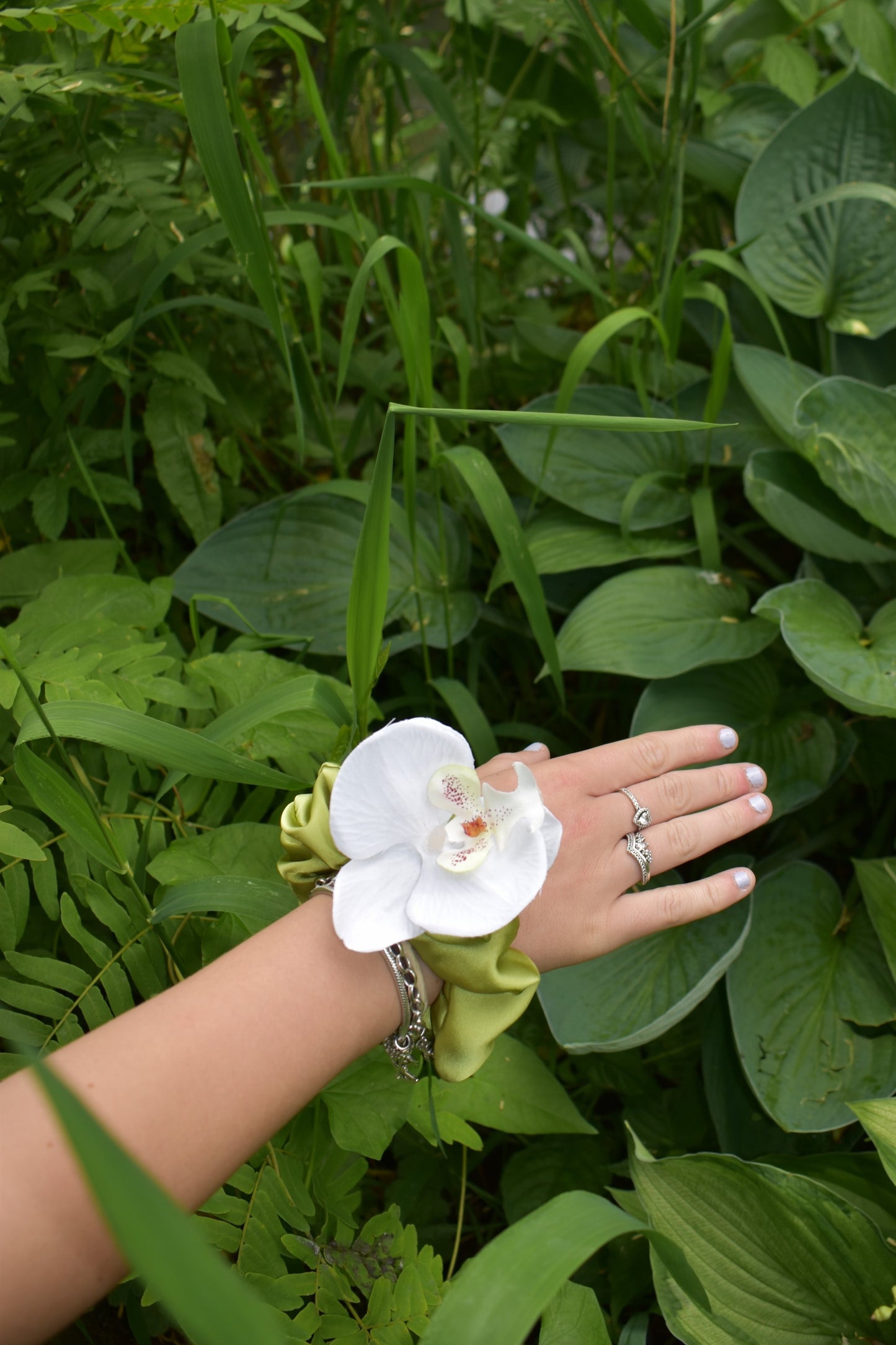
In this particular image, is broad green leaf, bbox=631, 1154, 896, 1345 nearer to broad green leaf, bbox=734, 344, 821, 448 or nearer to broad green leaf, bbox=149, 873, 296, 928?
broad green leaf, bbox=149, 873, 296, 928

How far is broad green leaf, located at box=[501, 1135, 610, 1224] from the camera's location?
969 mm

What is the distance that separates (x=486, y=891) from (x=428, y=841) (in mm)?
55

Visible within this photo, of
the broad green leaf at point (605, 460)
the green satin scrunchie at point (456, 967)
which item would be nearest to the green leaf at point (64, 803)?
the green satin scrunchie at point (456, 967)

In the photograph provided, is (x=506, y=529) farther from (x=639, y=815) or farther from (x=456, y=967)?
(x=456, y=967)

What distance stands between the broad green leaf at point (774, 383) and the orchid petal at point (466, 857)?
2.35 ft

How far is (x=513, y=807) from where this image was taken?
64 cm

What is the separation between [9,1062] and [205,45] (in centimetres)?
81

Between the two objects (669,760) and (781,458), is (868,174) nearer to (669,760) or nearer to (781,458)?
(781,458)

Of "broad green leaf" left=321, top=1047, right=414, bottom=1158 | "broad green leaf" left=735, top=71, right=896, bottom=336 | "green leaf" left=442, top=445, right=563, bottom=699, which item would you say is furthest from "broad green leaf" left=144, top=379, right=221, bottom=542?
"broad green leaf" left=735, top=71, right=896, bottom=336

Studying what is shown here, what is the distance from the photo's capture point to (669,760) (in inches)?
33.6

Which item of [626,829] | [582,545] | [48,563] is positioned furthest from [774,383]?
[48,563]

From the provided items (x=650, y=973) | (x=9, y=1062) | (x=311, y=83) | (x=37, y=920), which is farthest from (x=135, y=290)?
(x=650, y=973)

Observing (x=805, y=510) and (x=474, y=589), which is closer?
(x=805, y=510)

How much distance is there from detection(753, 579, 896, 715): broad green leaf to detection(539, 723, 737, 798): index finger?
13cm
